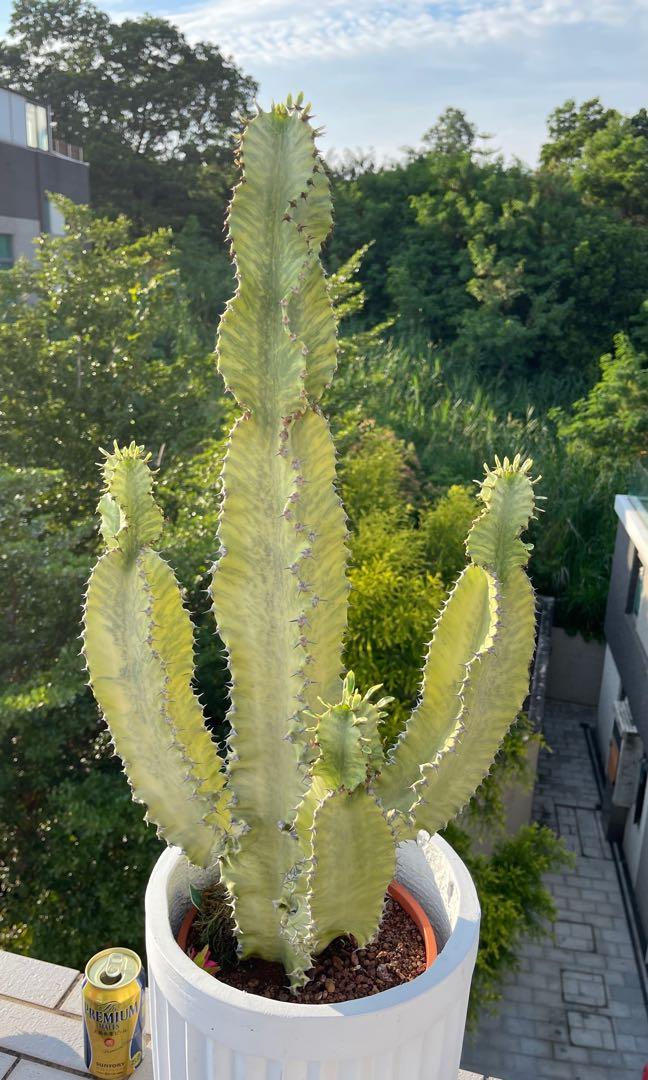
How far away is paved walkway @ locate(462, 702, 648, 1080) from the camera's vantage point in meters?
7.24

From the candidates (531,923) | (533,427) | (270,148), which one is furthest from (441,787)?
(533,427)

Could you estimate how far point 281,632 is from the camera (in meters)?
1.78

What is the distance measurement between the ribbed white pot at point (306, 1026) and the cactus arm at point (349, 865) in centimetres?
16

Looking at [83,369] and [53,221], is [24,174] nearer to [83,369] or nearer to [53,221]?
[53,221]

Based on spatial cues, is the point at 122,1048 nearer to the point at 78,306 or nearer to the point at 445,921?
the point at 445,921

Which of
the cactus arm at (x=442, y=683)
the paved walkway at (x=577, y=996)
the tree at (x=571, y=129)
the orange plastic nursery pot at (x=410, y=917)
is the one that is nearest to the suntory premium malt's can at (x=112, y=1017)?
the orange plastic nursery pot at (x=410, y=917)

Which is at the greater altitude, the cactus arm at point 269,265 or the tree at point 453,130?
the tree at point 453,130

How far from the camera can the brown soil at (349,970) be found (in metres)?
1.82

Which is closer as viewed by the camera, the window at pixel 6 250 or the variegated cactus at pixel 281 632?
the variegated cactus at pixel 281 632

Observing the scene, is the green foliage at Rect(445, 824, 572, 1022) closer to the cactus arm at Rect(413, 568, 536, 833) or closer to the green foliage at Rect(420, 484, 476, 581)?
the green foliage at Rect(420, 484, 476, 581)

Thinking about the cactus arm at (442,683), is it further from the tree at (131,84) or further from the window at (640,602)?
the tree at (131,84)

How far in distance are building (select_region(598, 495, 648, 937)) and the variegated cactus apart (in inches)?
291

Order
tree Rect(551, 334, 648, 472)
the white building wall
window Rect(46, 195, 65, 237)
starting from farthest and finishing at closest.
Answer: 1. window Rect(46, 195, 65, 237)
2. tree Rect(551, 334, 648, 472)
3. the white building wall

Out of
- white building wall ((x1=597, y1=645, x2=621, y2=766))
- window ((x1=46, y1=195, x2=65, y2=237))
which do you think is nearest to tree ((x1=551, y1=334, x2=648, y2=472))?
white building wall ((x1=597, y1=645, x2=621, y2=766))
